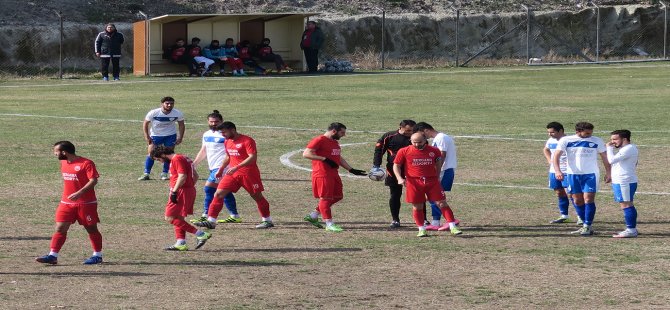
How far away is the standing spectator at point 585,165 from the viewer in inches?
704

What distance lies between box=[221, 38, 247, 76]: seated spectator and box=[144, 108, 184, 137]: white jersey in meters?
27.5

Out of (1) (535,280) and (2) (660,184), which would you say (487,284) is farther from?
(2) (660,184)

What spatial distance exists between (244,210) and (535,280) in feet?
22.3

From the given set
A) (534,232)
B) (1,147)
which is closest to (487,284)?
(534,232)

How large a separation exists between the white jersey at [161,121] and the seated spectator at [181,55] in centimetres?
2728

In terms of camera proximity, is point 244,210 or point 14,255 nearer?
point 14,255

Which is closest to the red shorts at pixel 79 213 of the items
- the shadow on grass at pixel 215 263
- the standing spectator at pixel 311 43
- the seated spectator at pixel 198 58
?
the shadow on grass at pixel 215 263

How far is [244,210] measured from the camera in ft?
67.6

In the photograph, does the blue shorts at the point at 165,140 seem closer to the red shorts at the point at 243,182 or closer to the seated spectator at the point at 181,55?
the red shorts at the point at 243,182

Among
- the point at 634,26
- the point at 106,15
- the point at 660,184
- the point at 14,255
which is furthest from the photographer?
the point at 634,26

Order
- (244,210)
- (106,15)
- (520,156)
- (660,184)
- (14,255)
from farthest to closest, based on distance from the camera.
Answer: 1. (106,15)
2. (520,156)
3. (660,184)
4. (244,210)
5. (14,255)

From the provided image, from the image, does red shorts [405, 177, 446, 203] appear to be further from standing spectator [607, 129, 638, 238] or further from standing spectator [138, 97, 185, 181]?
standing spectator [138, 97, 185, 181]

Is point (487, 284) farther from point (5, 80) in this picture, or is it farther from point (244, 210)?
point (5, 80)

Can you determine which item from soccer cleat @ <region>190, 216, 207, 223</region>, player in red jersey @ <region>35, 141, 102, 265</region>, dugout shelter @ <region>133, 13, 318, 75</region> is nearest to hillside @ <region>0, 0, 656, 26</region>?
dugout shelter @ <region>133, 13, 318, 75</region>
